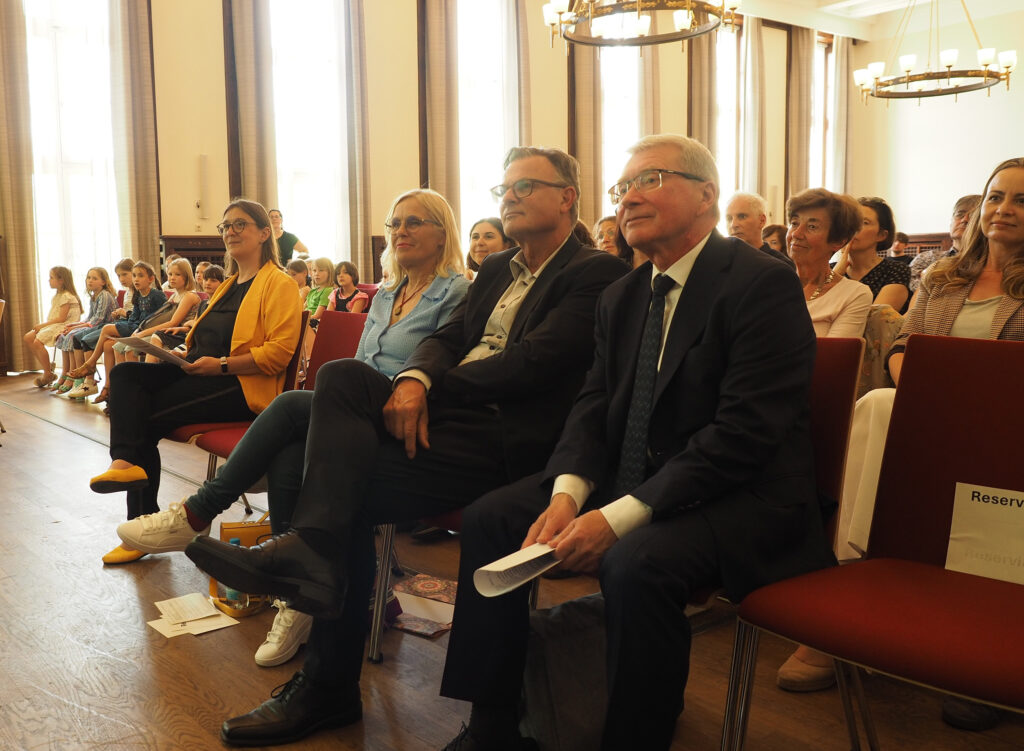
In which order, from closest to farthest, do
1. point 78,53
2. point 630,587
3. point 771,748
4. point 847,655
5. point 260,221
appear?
point 847,655, point 630,587, point 771,748, point 260,221, point 78,53

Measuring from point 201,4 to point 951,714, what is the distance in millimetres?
9236

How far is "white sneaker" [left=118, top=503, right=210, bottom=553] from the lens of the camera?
246 centimetres

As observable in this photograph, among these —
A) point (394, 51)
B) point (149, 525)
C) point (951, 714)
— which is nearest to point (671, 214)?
point (951, 714)

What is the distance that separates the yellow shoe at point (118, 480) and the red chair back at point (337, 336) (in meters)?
0.63

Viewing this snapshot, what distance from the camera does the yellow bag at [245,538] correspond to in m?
2.34

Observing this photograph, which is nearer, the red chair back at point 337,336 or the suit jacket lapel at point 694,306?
the suit jacket lapel at point 694,306

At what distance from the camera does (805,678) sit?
1.94 meters

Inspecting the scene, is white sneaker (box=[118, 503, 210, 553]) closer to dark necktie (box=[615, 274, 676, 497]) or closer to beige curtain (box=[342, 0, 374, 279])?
dark necktie (box=[615, 274, 676, 497])

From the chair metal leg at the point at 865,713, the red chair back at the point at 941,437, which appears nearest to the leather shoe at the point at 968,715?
the chair metal leg at the point at 865,713

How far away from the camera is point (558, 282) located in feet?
6.75

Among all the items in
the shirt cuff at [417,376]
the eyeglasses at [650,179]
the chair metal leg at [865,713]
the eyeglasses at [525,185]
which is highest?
the eyeglasses at [525,185]

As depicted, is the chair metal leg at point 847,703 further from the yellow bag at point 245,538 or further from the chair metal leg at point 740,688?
the yellow bag at point 245,538

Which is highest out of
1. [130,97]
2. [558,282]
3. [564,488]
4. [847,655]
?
[130,97]

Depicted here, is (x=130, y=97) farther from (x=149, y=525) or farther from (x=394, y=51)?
(x=149, y=525)
